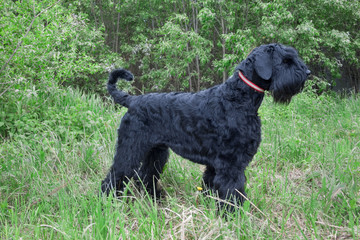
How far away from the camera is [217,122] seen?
2502 mm

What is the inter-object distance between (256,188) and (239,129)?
2.16 ft

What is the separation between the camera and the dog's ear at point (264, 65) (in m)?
2.43

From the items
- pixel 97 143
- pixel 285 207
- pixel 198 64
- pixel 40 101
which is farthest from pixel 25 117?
pixel 198 64

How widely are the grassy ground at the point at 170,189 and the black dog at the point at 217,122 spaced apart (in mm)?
234

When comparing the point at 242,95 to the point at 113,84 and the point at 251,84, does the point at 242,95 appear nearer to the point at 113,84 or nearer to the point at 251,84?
the point at 251,84

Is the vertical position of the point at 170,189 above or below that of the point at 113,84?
below

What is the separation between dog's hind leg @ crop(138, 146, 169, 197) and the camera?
2.99 m

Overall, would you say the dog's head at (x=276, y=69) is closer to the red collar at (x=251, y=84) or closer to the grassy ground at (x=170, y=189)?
the red collar at (x=251, y=84)

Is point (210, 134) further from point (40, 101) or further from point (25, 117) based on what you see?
point (40, 101)

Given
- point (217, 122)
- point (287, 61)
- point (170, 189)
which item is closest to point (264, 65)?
point (287, 61)

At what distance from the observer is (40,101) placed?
4562 mm

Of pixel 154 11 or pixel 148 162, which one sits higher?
pixel 154 11

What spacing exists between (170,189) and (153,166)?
29 centimetres

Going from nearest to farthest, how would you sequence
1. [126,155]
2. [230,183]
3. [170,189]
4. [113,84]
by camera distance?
[230,183]
[126,155]
[113,84]
[170,189]
